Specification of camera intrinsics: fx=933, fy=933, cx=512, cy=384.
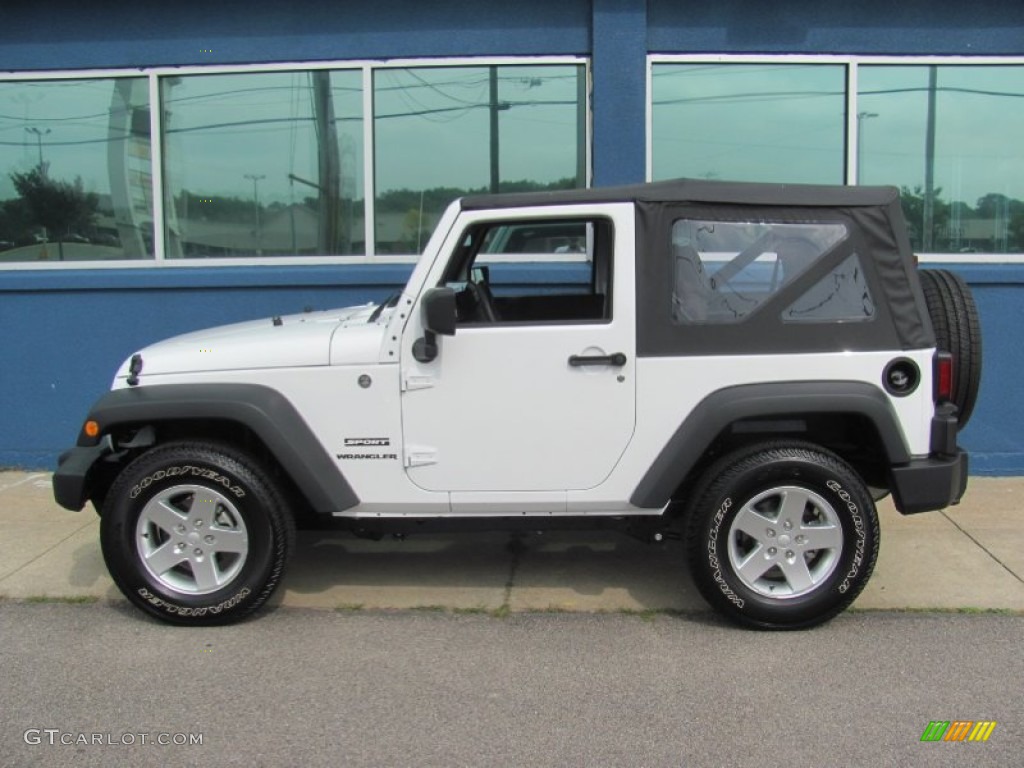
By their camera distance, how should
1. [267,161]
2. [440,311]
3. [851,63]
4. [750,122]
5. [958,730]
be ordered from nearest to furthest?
[958,730], [440,311], [851,63], [750,122], [267,161]

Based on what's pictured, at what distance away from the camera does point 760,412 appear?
13.4 feet

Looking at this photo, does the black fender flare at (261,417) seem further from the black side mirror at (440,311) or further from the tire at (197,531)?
the black side mirror at (440,311)

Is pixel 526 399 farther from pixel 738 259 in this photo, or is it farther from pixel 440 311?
pixel 738 259

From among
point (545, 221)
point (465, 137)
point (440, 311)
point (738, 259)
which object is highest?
point (465, 137)

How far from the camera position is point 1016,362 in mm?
7012

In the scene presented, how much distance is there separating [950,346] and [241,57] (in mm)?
5655

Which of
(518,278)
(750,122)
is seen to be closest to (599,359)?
(518,278)

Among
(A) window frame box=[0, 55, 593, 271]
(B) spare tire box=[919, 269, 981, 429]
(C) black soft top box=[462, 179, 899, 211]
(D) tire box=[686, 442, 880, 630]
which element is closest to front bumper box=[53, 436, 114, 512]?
(C) black soft top box=[462, 179, 899, 211]

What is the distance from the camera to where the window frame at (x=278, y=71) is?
23.6ft

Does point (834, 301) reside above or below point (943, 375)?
above

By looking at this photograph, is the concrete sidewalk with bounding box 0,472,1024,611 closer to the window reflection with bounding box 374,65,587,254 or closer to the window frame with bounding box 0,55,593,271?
the window frame with bounding box 0,55,593,271

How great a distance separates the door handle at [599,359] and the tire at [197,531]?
4.90 feet

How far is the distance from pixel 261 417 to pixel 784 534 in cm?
240

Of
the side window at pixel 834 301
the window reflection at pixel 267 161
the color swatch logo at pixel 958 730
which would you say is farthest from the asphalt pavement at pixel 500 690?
the window reflection at pixel 267 161
